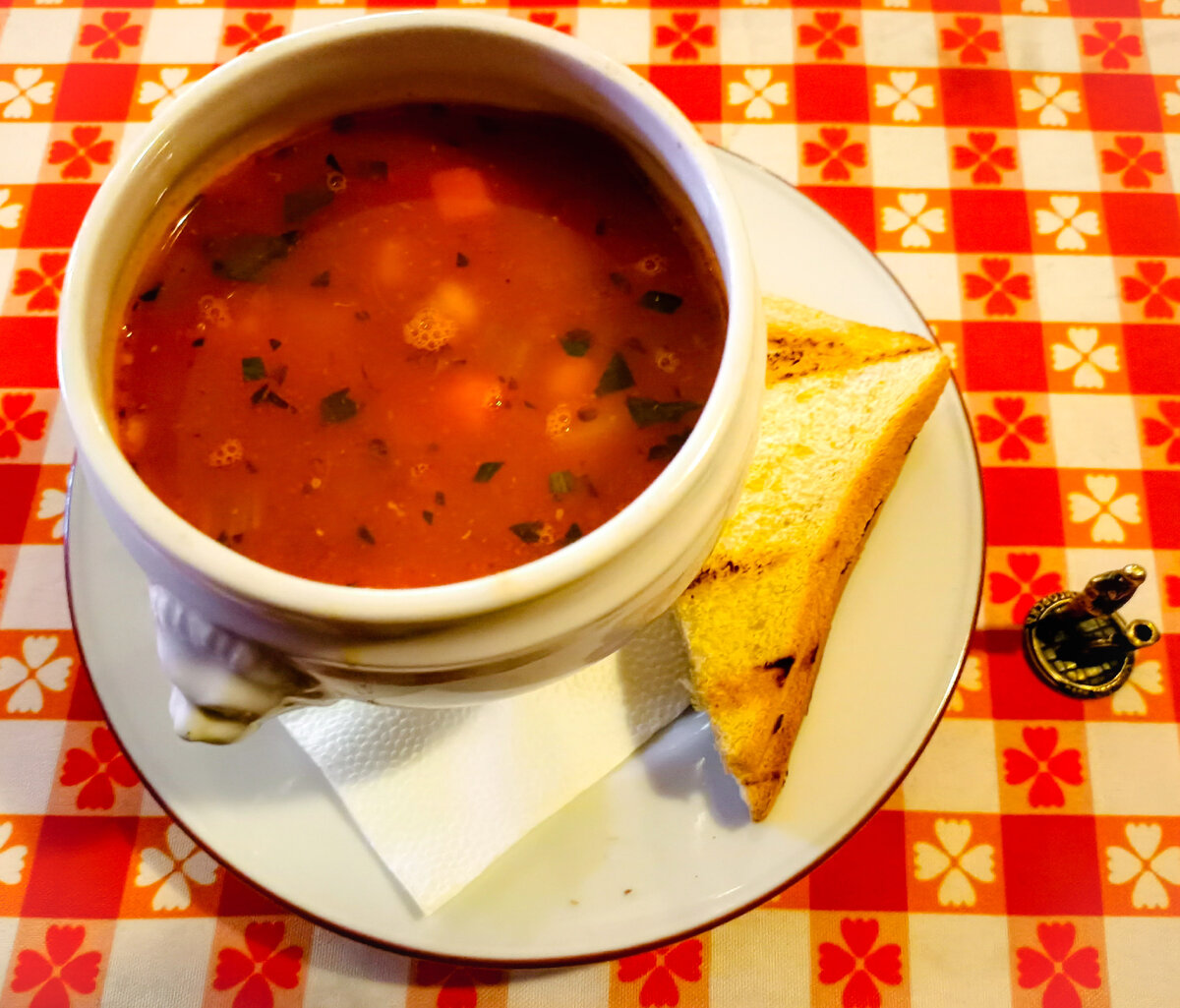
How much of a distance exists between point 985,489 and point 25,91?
170cm

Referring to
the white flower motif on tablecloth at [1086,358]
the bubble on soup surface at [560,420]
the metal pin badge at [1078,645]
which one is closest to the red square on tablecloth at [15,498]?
the bubble on soup surface at [560,420]

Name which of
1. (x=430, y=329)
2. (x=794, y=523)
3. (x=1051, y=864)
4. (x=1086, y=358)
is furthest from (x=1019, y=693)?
(x=430, y=329)

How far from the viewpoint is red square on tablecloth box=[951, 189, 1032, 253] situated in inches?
63.2

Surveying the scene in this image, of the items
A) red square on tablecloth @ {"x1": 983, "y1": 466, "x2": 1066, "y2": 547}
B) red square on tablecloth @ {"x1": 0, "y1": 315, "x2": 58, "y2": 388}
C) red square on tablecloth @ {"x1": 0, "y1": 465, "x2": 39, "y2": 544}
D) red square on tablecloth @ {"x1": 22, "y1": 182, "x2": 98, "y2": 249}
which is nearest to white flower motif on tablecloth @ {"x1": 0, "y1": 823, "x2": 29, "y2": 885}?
red square on tablecloth @ {"x1": 0, "y1": 465, "x2": 39, "y2": 544}

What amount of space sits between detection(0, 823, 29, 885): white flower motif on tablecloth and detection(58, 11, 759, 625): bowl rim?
842 mm

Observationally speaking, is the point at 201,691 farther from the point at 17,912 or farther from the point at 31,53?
the point at 31,53

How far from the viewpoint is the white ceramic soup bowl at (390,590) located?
0.69 metres

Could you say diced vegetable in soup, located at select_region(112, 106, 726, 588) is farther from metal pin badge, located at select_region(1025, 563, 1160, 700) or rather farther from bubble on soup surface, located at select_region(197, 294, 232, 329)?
metal pin badge, located at select_region(1025, 563, 1160, 700)

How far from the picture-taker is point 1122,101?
1.71 meters

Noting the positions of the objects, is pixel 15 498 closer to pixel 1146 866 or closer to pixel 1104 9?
pixel 1146 866

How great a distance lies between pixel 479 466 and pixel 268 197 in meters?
0.34

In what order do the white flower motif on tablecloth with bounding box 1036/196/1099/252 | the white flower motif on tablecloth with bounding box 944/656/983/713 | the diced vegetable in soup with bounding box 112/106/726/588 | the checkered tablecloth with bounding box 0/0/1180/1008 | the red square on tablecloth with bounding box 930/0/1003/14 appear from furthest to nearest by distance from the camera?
1. the red square on tablecloth with bounding box 930/0/1003/14
2. the white flower motif on tablecloth with bounding box 1036/196/1099/252
3. the white flower motif on tablecloth with bounding box 944/656/983/713
4. the checkered tablecloth with bounding box 0/0/1180/1008
5. the diced vegetable in soup with bounding box 112/106/726/588

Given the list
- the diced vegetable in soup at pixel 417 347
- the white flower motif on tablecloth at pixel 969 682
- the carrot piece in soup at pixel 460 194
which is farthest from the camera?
the white flower motif on tablecloth at pixel 969 682

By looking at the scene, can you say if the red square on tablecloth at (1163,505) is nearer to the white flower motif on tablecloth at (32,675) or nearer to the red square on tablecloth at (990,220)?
the red square on tablecloth at (990,220)
